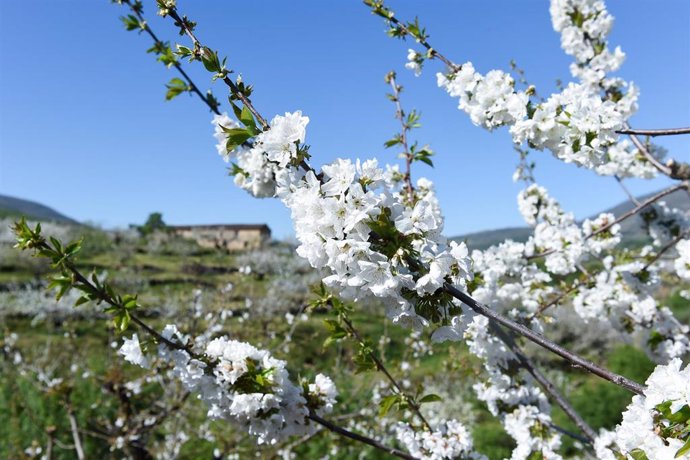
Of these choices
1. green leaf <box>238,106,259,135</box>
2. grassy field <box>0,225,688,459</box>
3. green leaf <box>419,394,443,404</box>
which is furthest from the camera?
grassy field <box>0,225,688,459</box>

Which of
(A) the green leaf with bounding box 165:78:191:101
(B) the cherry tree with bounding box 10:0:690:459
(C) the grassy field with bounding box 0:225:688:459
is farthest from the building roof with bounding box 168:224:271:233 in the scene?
(A) the green leaf with bounding box 165:78:191:101

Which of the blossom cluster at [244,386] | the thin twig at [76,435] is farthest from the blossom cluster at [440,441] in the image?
the thin twig at [76,435]

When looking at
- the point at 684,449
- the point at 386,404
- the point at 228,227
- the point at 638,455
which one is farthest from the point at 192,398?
the point at 228,227

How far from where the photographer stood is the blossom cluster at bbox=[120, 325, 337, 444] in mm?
1678

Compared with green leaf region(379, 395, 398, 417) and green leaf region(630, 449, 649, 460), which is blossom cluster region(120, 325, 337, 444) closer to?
green leaf region(379, 395, 398, 417)

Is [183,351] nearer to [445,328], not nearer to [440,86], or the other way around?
[445,328]

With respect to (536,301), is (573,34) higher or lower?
higher

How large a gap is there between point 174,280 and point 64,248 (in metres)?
18.4

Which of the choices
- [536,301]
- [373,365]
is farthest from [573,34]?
[373,365]

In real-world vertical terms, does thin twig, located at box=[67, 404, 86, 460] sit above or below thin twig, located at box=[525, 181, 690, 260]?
below

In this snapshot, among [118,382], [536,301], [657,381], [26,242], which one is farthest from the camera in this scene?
[118,382]

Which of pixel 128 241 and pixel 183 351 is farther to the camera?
pixel 128 241

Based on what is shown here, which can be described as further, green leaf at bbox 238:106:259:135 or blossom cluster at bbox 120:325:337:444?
blossom cluster at bbox 120:325:337:444

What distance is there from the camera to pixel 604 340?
1432 cm
